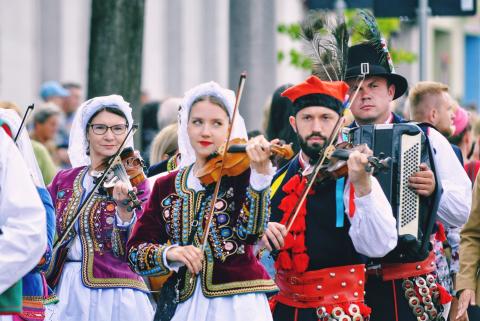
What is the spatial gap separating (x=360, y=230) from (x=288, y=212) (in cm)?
53

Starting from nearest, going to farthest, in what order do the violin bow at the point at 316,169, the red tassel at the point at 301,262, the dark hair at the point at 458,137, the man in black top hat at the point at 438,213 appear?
the violin bow at the point at 316,169, the red tassel at the point at 301,262, the man in black top hat at the point at 438,213, the dark hair at the point at 458,137

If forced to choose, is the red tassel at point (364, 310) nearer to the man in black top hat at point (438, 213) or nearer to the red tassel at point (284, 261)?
the red tassel at point (284, 261)

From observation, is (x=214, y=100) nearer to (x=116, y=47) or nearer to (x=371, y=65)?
(x=371, y=65)

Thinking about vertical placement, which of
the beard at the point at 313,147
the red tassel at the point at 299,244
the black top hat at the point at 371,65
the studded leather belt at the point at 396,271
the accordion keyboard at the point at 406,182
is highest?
the black top hat at the point at 371,65

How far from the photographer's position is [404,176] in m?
6.91

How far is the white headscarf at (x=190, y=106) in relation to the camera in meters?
6.60

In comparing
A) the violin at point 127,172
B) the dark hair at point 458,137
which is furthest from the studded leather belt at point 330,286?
the dark hair at point 458,137

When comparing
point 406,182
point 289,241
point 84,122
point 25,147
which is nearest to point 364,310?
point 289,241

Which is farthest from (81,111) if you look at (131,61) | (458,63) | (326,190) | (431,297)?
(458,63)

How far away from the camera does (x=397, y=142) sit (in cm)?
690

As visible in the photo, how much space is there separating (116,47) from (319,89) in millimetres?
4551

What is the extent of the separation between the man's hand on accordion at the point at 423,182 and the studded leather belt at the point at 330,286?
52cm

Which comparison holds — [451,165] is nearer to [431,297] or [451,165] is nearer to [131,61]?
[431,297]

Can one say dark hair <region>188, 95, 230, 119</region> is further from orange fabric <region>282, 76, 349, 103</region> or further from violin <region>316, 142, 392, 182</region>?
violin <region>316, 142, 392, 182</region>
